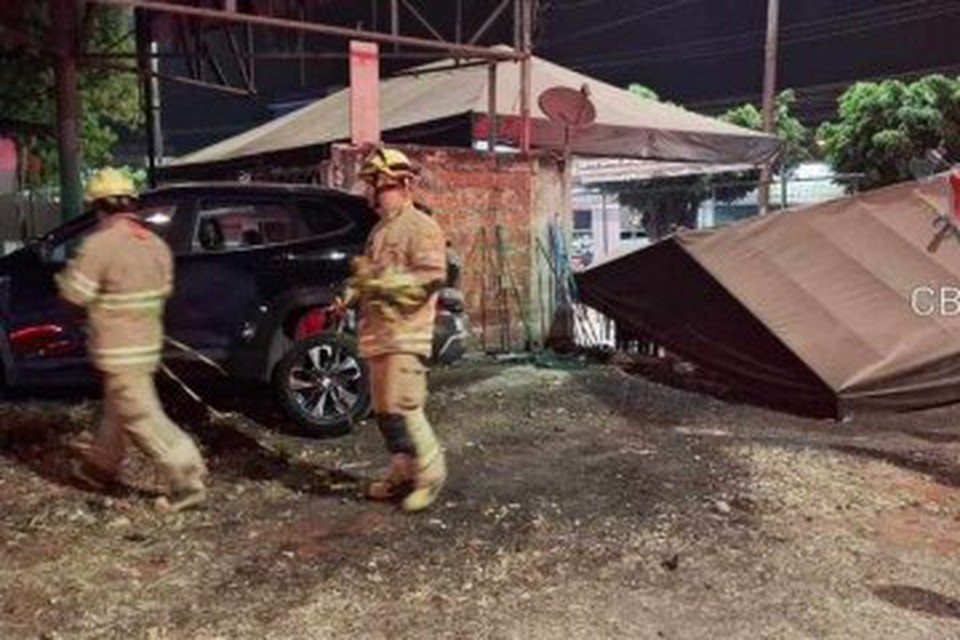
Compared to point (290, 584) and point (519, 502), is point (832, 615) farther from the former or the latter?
point (290, 584)

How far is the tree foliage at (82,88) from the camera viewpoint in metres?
15.9

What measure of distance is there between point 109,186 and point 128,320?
68cm

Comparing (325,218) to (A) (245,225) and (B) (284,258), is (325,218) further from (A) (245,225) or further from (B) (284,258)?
(A) (245,225)

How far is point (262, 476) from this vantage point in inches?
244

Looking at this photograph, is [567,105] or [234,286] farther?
[567,105]

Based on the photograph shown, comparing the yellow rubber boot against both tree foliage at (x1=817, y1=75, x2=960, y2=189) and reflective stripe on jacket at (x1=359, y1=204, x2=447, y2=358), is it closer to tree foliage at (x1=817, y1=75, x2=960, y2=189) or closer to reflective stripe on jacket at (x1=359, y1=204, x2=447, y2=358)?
Result: reflective stripe on jacket at (x1=359, y1=204, x2=447, y2=358)

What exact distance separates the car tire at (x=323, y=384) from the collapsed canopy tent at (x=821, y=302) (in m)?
3.47

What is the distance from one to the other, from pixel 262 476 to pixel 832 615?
3.28 metres

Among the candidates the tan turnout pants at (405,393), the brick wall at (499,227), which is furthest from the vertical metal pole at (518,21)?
the tan turnout pants at (405,393)

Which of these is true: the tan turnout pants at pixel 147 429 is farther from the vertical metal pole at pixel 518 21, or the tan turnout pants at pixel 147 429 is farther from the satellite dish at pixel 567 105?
the vertical metal pole at pixel 518 21

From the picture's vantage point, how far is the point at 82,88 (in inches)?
748

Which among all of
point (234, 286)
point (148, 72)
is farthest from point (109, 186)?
point (148, 72)

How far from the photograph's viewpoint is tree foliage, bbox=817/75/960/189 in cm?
1831

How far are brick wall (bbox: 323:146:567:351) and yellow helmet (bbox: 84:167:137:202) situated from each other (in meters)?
4.54
